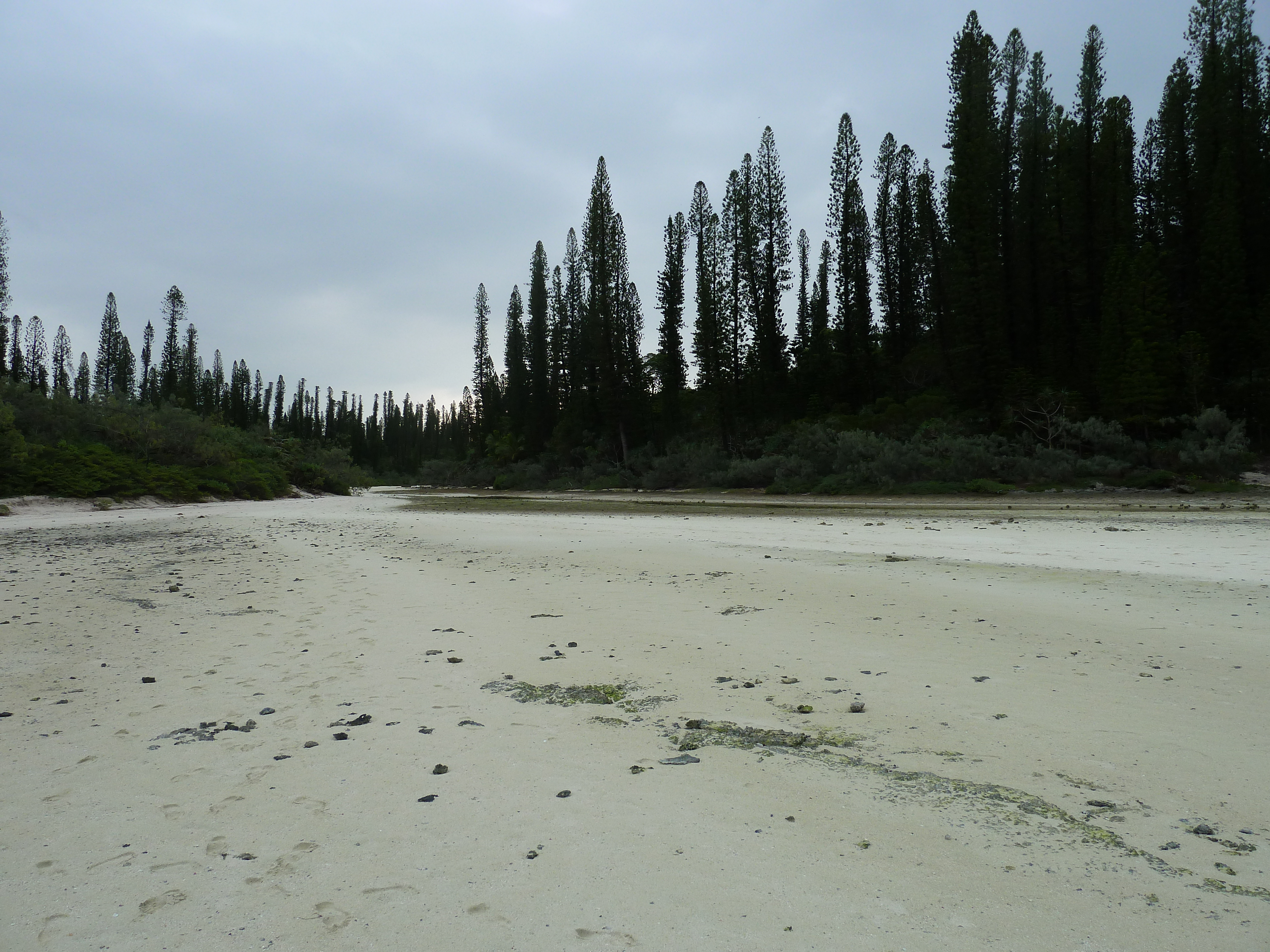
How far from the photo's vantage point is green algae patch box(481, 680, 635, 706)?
3.61m

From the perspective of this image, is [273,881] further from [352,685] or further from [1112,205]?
[1112,205]

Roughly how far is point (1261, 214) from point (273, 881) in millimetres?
40152

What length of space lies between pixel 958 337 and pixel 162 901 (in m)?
34.4

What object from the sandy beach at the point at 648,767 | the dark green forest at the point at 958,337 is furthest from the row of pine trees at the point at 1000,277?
the sandy beach at the point at 648,767

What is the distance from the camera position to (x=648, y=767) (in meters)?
2.77

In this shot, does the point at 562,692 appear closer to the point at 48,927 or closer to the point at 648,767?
the point at 648,767

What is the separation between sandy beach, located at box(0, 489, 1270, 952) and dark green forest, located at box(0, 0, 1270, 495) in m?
18.8

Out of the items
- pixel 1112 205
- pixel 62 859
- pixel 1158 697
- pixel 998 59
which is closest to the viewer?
pixel 62 859

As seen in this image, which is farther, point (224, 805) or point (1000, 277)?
point (1000, 277)

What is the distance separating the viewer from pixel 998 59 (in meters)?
34.6

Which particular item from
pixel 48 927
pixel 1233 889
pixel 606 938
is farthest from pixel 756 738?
pixel 48 927

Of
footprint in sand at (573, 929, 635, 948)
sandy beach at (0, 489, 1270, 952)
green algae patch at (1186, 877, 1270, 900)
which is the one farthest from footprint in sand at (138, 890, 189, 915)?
green algae patch at (1186, 877, 1270, 900)

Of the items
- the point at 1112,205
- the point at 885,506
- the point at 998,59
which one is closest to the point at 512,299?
the point at 998,59

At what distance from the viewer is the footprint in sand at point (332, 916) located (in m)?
1.79
